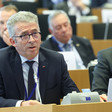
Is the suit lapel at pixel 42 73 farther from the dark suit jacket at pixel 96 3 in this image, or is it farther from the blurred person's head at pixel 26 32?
the dark suit jacket at pixel 96 3

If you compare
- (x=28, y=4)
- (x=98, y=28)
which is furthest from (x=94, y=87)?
(x=28, y=4)

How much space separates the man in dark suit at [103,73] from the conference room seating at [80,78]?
0.35 meters

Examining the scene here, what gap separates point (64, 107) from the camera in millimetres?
1920

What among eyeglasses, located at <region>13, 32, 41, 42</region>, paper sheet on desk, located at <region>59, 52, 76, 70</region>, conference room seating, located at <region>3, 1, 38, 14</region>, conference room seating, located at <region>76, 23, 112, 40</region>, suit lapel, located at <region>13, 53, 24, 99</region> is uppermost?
eyeglasses, located at <region>13, 32, 41, 42</region>

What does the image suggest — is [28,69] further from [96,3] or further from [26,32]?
[96,3]

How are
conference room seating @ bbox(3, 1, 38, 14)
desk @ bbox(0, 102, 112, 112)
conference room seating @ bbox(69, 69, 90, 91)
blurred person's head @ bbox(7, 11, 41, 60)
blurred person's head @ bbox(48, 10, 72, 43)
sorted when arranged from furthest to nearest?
conference room seating @ bbox(3, 1, 38, 14)
blurred person's head @ bbox(48, 10, 72, 43)
conference room seating @ bbox(69, 69, 90, 91)
blurred person's head @ bbox(7, 11, 41, 60)
desk @ bbox(0, 102, 112, 112)

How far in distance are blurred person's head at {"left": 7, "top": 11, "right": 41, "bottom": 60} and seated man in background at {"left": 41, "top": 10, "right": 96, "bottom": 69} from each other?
2.02 meters

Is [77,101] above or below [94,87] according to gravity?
above

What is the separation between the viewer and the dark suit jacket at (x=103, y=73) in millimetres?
3092

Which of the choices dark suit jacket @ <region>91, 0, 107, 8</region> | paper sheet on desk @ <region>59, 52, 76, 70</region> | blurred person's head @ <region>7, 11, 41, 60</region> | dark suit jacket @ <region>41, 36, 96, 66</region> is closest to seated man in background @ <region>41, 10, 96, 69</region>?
dark suit jacket @ <region>41, 36, 96, 66</region>

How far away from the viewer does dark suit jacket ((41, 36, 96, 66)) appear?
16.3ft

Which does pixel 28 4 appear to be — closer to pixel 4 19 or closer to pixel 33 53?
pixel 4 19

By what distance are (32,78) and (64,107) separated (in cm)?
101

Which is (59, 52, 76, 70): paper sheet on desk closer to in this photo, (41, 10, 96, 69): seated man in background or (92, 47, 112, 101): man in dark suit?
(92, 47, 112, 101): man in dark suit
